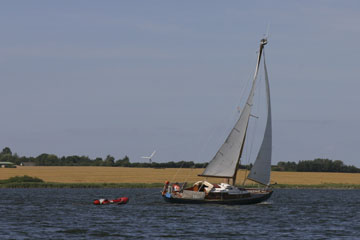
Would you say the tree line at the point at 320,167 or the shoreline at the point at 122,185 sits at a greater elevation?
the tree line at the point at 320,167

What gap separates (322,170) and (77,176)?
239 ft

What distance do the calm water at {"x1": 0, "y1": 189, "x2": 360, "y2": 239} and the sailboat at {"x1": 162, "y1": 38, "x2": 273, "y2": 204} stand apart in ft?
4.13

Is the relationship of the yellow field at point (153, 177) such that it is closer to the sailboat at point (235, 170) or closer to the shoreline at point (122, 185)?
the shoreline at point (122, 185)

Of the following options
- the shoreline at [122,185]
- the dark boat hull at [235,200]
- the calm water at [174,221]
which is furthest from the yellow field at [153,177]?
the calm water at [174,221]

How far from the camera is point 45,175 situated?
15638 centimetres

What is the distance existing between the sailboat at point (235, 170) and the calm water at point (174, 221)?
1260mm

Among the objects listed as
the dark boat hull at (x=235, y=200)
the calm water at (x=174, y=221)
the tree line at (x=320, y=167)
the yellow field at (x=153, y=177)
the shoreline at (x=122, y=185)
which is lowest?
the calm water at (x=174, y=221)

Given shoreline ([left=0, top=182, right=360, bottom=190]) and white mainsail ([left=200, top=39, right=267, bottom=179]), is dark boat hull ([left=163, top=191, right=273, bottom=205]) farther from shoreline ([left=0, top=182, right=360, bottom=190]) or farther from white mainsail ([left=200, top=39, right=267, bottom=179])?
A: shoreline ([left=0, top=182, right=360, bottom=190])

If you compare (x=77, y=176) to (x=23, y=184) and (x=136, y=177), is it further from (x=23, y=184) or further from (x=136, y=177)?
(x=23, y=184)

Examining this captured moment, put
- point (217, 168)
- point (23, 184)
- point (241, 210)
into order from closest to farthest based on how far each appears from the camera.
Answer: point (241, 210) → point (217, 168) → point (23, 184)

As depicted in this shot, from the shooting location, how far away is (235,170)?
73188mm

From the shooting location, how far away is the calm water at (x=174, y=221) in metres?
48.2

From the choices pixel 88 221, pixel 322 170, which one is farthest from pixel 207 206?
pixel 322 170

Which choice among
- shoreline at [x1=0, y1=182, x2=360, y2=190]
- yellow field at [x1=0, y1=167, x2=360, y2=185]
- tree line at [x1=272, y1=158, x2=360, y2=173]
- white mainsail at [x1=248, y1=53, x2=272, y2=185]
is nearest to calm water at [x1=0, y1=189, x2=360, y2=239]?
white mainsail at [x1=248, y1=53, x2=272, y2=185]
